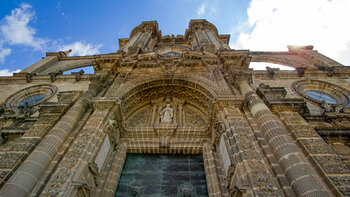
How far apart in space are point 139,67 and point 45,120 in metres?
6.20

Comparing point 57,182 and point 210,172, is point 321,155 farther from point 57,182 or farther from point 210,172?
point 57,182

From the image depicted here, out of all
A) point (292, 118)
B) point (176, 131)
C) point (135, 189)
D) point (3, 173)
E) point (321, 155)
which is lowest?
point (3, 173)

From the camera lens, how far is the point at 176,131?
963cm

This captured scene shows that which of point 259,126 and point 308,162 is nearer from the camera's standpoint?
point 308,162

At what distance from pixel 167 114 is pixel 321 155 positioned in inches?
268

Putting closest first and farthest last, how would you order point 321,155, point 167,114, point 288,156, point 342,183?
point 342,183 → point 288,156 → point 321,155 → point 167,114

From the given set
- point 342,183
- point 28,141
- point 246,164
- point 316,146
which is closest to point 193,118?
point 246,164

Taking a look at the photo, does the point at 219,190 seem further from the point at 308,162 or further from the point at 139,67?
the point at 139,67

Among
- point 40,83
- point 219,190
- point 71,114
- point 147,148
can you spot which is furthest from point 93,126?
point 40,83

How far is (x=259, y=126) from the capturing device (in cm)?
703

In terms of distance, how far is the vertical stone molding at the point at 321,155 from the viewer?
4879 mm

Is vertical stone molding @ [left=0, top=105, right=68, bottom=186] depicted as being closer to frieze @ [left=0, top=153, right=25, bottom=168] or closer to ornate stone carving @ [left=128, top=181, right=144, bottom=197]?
frieze @ [left=0, top=153, right=25, bottom=168]

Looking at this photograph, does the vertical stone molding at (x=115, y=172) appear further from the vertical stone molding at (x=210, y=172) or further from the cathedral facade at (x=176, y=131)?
the vertical stone molding at (x=210, y=172)

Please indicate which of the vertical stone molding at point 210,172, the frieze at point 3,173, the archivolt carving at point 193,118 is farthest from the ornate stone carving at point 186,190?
the frieze at point 3,173
